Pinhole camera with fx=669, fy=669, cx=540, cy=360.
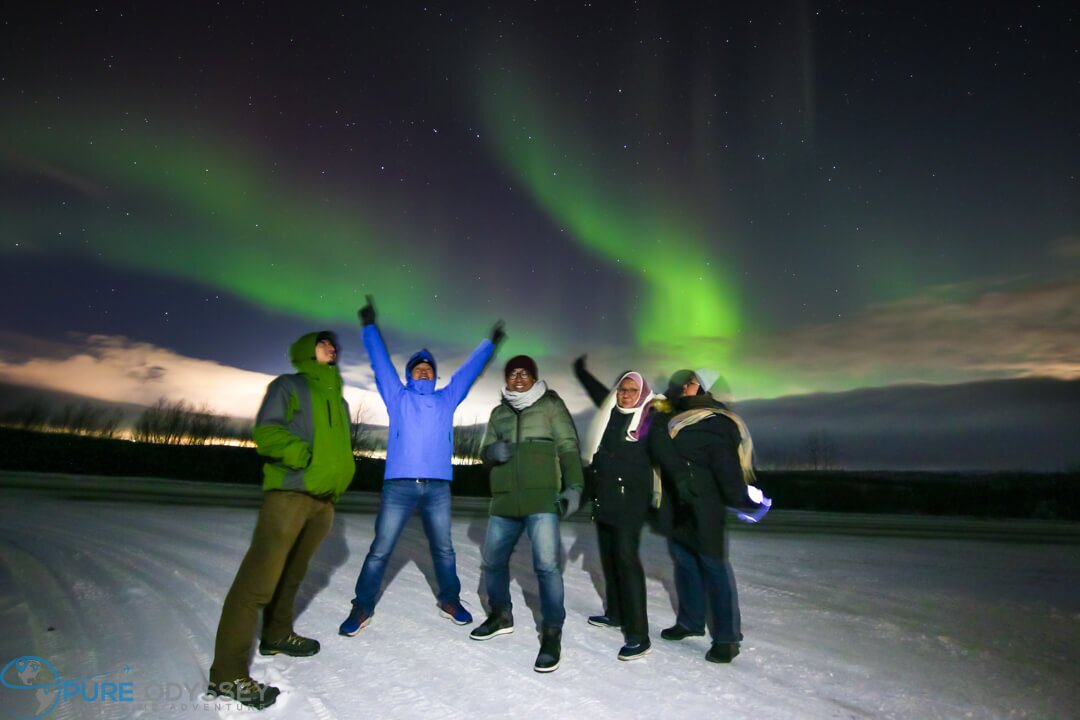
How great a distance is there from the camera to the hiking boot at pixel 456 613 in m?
4.96

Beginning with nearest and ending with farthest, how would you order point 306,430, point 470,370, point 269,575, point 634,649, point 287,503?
point 269,575 < point 287,503 < point 306,430 < point 634,649 < point 470,370

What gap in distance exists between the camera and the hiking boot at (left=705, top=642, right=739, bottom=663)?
14.4 ft

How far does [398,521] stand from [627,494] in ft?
5.30

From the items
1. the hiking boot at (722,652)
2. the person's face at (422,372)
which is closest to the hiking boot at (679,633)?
the hiking boot at (722,652)

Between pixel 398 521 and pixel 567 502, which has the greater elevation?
pixel 567 502

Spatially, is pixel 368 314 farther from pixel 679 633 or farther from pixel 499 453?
pixel 679 633

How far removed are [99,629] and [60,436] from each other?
3043 inches

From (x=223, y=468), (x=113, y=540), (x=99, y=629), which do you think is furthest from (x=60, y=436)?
(x=99, y=629)

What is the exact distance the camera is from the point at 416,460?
15.5 feet

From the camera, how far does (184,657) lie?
3.92m

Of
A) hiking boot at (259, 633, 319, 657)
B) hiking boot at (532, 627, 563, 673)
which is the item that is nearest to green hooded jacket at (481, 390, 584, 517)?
hiking boot at (532, 627, 563, 673)

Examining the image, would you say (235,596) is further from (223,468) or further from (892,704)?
(223,468)

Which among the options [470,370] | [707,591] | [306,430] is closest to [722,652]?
[707,591]

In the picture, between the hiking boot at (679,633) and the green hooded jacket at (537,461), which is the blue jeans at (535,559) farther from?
the hiking boot at (679,633)
